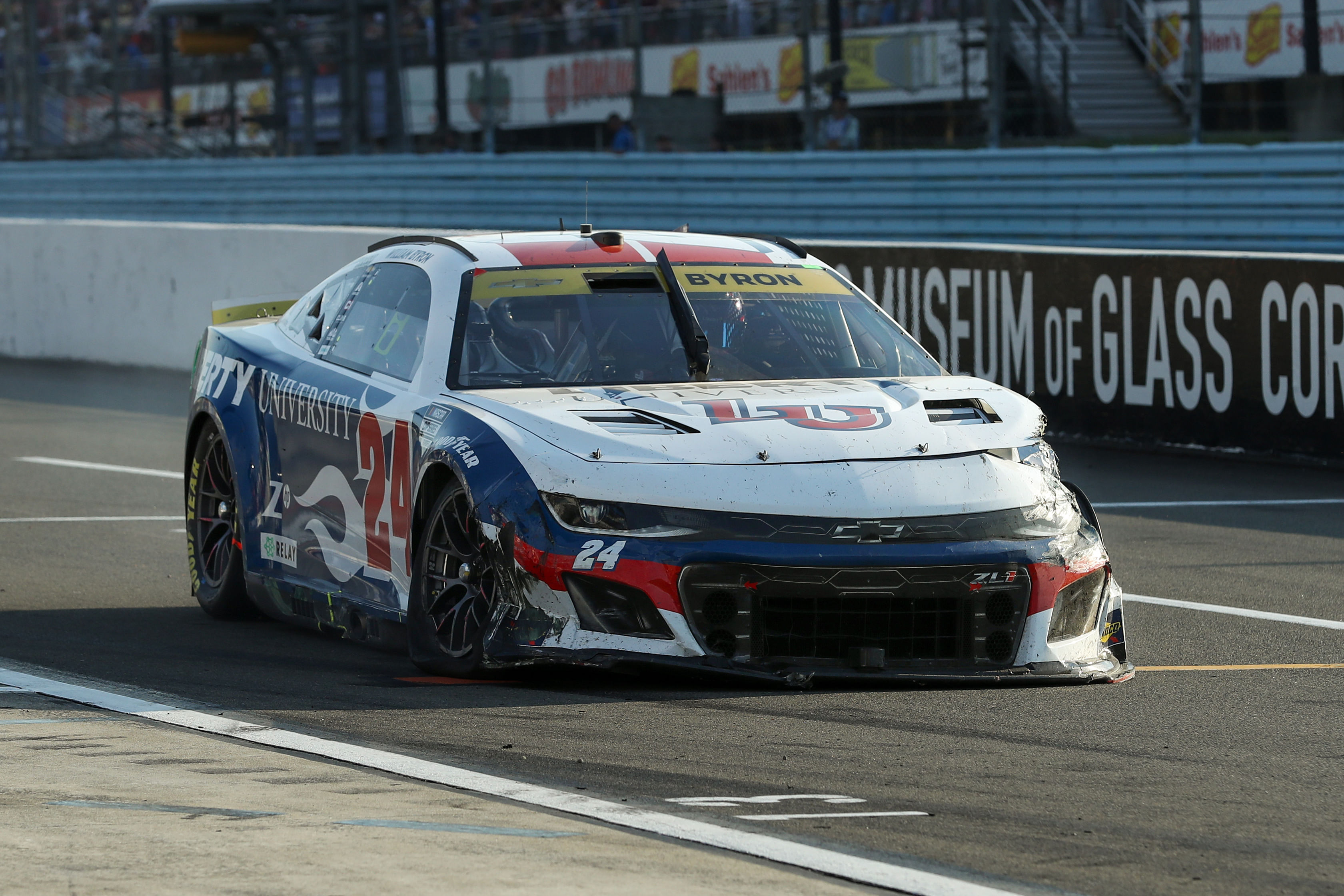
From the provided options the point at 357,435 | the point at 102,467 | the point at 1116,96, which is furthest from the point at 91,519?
the point at 1116,96

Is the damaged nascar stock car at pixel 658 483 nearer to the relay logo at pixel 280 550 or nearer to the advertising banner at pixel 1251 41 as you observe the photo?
the relay logo at pixel 280 550

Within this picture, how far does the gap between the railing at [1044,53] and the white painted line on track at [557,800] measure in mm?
15066

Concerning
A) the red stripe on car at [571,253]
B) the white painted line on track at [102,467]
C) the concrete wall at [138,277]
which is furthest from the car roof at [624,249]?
the concrete wall at [138,277]

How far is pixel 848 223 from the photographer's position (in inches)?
865

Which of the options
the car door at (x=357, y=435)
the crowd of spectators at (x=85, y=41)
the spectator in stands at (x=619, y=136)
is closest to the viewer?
the car door at (x=357, y=435)

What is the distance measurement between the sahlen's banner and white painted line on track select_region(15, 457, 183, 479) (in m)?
5.24

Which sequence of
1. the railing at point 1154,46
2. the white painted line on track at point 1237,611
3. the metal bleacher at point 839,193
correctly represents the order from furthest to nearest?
1. the metal bleacher at point 839,193
2. the railing at point 1154,46
3. the white painted line on track at point 1237,611

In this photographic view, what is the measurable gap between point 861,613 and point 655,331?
1511 millimetres

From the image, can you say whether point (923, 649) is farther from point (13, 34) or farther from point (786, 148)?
point (13, 34)

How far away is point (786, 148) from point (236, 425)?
1501cm

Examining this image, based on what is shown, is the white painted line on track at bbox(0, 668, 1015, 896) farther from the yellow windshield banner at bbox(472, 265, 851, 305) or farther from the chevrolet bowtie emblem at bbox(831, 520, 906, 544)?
the yellow windshield banner at bbox(472, 265, 851, 305)

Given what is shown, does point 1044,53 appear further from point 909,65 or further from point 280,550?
point 280,550

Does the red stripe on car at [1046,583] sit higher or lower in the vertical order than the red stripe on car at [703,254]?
lower

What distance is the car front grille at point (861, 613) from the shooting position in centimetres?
600
